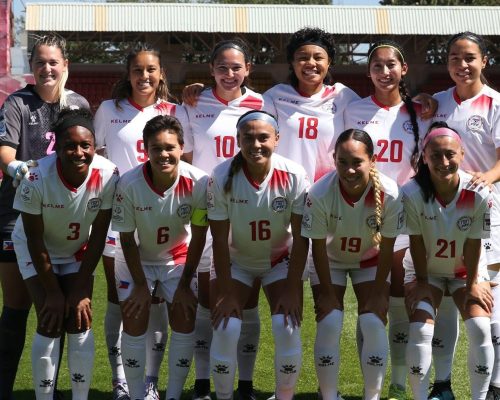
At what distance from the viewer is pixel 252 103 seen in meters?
4.82

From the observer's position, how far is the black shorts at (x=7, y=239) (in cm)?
440

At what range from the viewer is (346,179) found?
416 centimetres

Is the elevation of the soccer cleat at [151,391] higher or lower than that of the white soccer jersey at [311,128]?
lower

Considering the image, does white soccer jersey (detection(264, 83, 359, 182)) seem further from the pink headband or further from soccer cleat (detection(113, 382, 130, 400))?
soccer cleat (detection(113, 382, 130, 400))

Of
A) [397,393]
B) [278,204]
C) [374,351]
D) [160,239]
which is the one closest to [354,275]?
[374,351]

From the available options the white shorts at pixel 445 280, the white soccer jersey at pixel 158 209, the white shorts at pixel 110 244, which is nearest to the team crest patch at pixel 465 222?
the white shorts at pixel 445 280

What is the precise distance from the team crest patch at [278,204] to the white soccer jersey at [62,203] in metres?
0.85

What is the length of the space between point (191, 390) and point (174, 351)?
761 mm

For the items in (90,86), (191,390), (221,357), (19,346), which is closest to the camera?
(221,357)

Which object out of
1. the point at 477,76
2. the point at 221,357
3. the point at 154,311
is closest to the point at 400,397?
the point at 221,357

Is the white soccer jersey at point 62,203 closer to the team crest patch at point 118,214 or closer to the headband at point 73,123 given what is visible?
the team crest patch at point 118,214

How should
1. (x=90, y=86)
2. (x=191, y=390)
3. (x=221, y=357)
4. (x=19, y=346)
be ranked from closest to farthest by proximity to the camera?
(x=221, y=357) < (x=19, y=346) < (x=191, y=390) < (x=90, y=86)

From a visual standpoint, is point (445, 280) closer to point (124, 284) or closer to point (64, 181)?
point (124, 284)

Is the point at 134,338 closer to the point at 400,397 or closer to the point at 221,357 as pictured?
the point at 221,357
